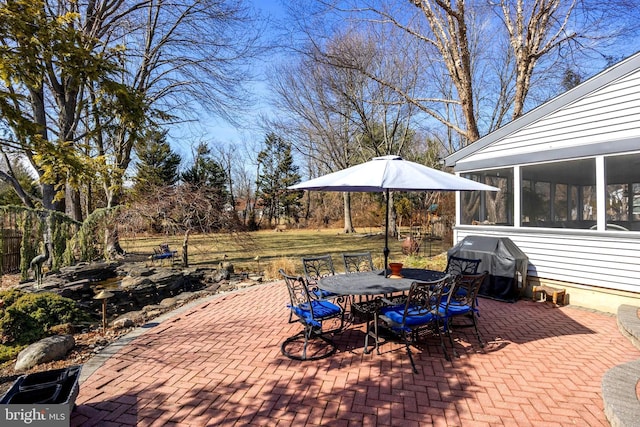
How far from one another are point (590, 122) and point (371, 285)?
4.97 m


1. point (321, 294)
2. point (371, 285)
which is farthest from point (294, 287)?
point (371, 285)

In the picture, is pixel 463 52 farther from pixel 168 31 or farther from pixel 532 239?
pixel 168 31

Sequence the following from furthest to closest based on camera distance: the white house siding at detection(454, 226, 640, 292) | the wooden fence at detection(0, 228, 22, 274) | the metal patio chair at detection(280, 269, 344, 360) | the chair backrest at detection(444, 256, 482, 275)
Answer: the wooden fence at detection(0, 228, 22, 274)
the chair backrest at detection(444, 256, 482, 275)
the white house siding at detection(454, 226, 640, 292)
the metal patio chair at detection(280, 269, 344, 360)

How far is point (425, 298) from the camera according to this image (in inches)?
158

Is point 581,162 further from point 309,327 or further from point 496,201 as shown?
point 309,327

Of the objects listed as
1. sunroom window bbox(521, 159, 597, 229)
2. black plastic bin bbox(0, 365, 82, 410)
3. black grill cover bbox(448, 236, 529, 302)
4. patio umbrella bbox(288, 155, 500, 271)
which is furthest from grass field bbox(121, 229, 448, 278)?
black plastic bin bbox(0, 365, 82, 410)

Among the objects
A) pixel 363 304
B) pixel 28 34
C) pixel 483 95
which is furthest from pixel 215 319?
pixel 483 95

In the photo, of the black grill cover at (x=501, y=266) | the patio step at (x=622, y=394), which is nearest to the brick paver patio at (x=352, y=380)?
the patio step at (x=622, y=394)

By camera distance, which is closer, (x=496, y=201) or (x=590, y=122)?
(x=590, y=122)

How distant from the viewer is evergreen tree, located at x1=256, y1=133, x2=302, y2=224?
30.4 meters

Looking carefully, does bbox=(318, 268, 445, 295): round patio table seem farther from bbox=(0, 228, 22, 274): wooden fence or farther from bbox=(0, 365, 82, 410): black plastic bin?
bbox=(0, 228, 22, 274): wooden fence

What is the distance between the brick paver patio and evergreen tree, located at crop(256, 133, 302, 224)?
1010 inches

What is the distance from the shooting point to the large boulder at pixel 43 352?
3.84 m

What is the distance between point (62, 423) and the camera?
241 centimetres
